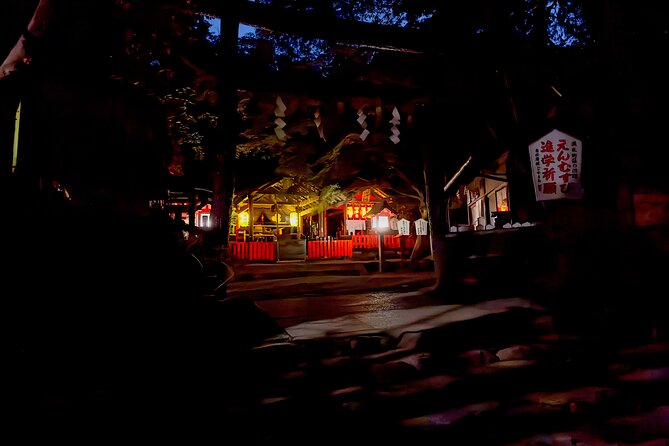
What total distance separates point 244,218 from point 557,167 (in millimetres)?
22945

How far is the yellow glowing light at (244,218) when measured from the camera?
27414 millimetres

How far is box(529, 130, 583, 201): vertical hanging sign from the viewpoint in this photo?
7.05 meters

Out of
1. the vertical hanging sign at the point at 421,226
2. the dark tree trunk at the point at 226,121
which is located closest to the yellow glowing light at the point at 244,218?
the vertical hanging sign at the point at 421,226

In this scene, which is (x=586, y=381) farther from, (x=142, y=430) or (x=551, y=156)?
(x=551, y=156)

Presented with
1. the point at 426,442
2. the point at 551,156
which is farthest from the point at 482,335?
the point at 551,156

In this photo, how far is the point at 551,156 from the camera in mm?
7535

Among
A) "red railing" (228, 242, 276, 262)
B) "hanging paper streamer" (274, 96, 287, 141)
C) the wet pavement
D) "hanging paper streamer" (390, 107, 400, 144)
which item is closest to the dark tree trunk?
"hanging paper streamer" (274, 96, 287, 141)

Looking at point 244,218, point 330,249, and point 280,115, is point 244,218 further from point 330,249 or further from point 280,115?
point 280,115

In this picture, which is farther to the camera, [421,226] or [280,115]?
[421,226]

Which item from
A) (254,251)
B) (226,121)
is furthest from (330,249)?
(226,121)

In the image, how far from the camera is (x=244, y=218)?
2756 cm

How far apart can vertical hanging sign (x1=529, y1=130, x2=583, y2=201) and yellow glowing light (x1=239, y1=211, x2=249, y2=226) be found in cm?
2228

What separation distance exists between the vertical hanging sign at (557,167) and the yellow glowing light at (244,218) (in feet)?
73.1

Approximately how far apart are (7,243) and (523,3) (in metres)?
10.0
